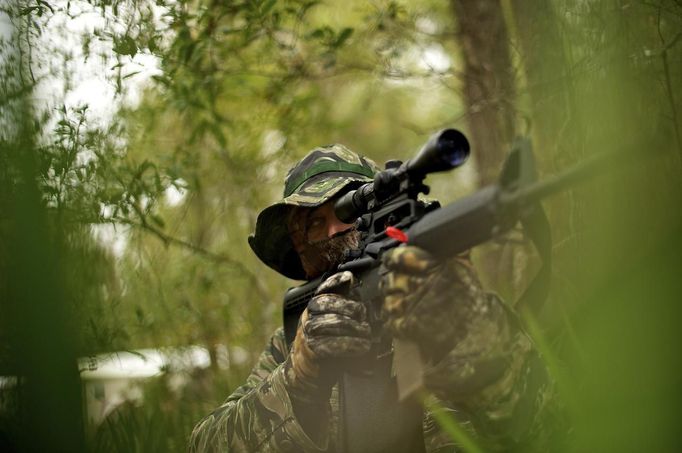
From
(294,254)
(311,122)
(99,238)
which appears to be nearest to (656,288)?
(294,254)

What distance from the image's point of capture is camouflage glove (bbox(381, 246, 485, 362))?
1857 mm

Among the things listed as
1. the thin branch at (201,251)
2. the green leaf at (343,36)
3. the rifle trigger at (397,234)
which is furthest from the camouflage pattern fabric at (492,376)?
the green leaf at (343,36)

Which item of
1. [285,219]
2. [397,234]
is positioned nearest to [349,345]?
[397,234]

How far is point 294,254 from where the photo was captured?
3.43 metres

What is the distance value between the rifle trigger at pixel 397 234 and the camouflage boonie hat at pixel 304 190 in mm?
794

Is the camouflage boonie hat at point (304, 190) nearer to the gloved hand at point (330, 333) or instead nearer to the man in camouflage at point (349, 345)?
the man in camouflage at point (349, 345)

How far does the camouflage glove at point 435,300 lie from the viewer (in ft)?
6.09

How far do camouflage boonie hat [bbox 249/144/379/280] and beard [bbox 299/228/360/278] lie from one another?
0.18 metres

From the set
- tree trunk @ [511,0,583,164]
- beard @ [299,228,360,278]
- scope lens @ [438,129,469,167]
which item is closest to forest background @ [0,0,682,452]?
tree trunk @ [511,0,583,164]

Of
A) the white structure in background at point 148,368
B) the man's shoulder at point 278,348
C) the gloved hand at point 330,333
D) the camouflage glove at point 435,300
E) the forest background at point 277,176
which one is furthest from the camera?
the white structure in background at point 148,368

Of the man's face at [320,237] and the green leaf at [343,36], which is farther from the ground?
the green leaf at [343,36]

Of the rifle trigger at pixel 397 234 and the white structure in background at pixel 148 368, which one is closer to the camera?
the rifle trigger at pixel 397 234

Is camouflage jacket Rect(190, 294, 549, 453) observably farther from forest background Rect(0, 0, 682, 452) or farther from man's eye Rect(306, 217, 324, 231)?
man's eye Rect(306, 217, 324, 231)

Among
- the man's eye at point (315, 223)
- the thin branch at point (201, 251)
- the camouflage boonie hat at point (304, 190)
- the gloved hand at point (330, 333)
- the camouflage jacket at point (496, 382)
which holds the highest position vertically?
the thin branch at point (201, 251)
